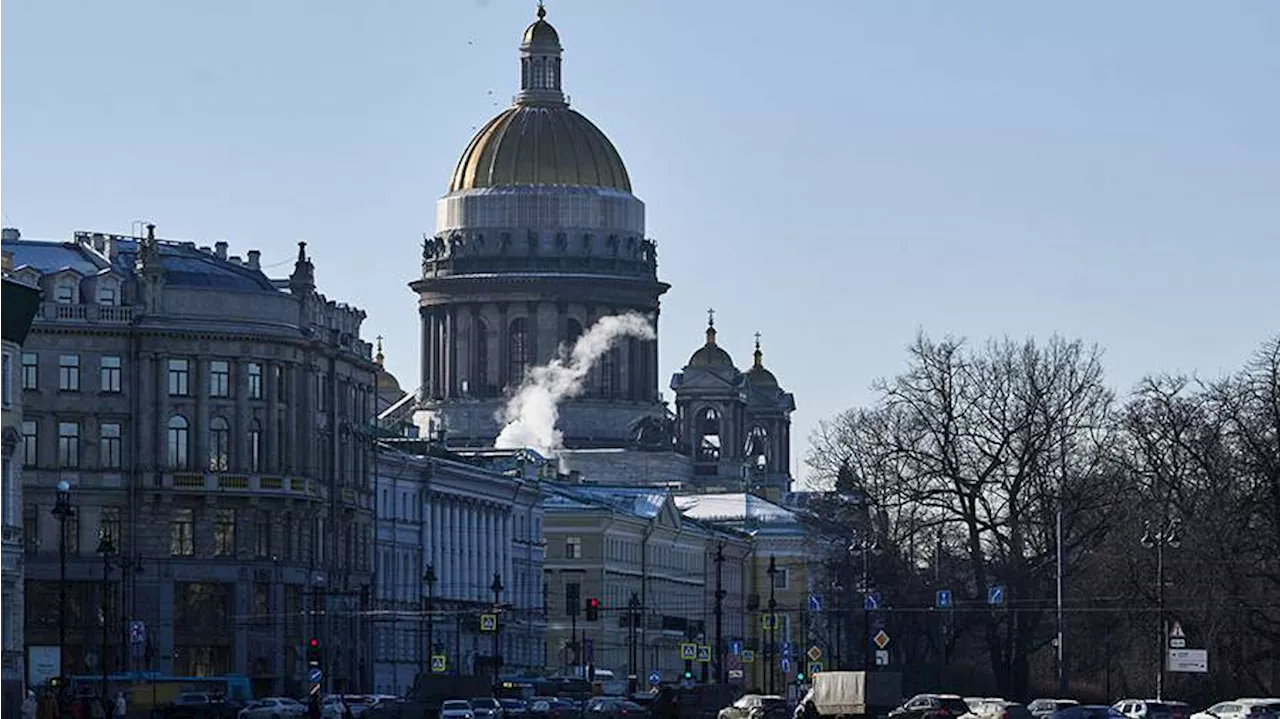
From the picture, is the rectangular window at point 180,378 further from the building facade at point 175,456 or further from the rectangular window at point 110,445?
the rectangular window at point 110,445

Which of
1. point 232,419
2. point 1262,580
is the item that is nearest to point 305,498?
point 232,419

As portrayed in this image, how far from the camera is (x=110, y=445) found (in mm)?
141875

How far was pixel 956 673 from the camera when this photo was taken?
14875 centimetres

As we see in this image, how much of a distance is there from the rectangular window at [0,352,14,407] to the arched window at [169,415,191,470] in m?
38.0

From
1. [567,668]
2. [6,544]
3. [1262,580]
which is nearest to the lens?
[6,544]

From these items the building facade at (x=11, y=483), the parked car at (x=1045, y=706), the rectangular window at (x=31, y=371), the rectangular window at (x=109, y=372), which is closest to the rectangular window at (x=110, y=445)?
the rectangular window at (x=109, y=372)

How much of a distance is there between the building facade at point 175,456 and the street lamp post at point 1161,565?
33408 millimetres

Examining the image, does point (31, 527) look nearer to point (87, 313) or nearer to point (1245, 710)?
point (87, 313)

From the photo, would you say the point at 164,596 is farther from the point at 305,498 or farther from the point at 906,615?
the point at 906,615

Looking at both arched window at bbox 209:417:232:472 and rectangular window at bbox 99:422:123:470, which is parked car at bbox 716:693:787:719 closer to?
rectangular window at bbox 99:422:123:470

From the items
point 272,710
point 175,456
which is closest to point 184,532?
point 175,456

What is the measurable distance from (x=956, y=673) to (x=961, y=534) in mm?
12569

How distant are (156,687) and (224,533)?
2323 cm

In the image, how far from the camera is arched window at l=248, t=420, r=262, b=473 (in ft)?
475
